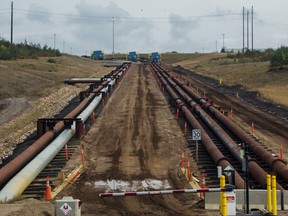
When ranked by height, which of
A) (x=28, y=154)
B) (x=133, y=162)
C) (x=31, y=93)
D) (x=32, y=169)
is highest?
(x=31, y=93)

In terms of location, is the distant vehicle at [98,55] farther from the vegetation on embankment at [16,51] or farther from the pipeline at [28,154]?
the pipeline at [28,154]

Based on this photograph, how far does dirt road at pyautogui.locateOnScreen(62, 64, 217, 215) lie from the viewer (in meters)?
16.4

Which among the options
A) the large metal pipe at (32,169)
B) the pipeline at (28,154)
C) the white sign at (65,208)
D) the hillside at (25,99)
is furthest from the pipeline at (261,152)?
the hillside at (25,99)

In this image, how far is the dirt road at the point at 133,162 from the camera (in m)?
16.4

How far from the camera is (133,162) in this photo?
78.8 feet

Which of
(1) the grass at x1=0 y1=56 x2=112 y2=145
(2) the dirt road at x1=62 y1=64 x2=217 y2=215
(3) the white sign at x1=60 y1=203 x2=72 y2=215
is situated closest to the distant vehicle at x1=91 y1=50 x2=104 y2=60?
(1) the grass at x1=0 y1=56 x2=112 y2=145

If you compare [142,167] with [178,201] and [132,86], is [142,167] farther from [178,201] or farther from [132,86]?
[132,86]

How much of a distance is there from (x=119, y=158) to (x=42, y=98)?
2692 cm

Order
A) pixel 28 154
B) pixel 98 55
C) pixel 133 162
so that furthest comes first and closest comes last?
pixel 98 55
pixel 133 162
pixel 28 154

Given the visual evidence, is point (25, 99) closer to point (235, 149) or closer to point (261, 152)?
point (235, 149)

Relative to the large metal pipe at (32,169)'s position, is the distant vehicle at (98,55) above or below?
above

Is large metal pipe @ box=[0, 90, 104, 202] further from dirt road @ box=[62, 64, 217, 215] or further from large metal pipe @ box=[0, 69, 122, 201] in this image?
dirt road @ box=[62, 64, 217, 215]

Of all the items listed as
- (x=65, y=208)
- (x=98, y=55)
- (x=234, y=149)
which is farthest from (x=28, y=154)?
(x=98, y=55)

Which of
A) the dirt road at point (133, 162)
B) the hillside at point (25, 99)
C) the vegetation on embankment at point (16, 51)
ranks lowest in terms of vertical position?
the dirt road at point (133, 162)
